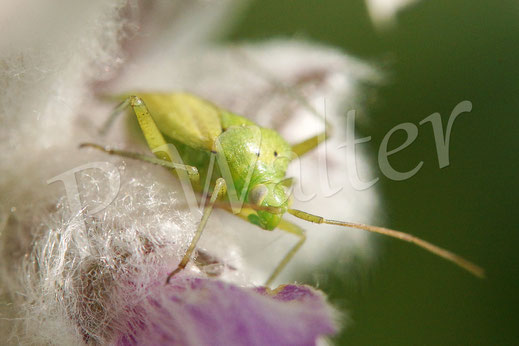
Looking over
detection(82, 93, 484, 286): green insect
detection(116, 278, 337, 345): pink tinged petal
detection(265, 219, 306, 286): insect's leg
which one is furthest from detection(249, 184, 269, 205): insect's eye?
detection(116, 278, 337, 345): pink tinged petal

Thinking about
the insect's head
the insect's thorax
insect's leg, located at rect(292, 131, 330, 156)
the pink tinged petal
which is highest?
insect's leg, located at rect(292, 131, 330, 156)

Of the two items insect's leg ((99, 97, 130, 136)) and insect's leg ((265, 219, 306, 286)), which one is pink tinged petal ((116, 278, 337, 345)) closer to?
insect's leg ((265, 219, 306, 286))

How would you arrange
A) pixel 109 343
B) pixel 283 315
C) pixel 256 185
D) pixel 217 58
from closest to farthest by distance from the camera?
pixel 283 315
pixel 109 343
pixel 256 185
pixel 217 58

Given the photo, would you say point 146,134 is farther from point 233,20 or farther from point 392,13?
point 392,13

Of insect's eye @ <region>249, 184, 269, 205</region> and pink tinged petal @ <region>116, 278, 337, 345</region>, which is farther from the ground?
insect's eye @ <region>249, 184, 269, 205</region>

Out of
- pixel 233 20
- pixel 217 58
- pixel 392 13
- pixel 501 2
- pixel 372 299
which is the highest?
pixel 501 2

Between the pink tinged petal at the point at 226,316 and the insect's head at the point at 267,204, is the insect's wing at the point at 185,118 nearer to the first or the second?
the insect's head at the point at 267,204

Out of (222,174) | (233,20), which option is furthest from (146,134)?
(233,20)

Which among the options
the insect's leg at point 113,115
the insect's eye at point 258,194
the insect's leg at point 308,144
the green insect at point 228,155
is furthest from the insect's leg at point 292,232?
the insect's leg at point 113,115
